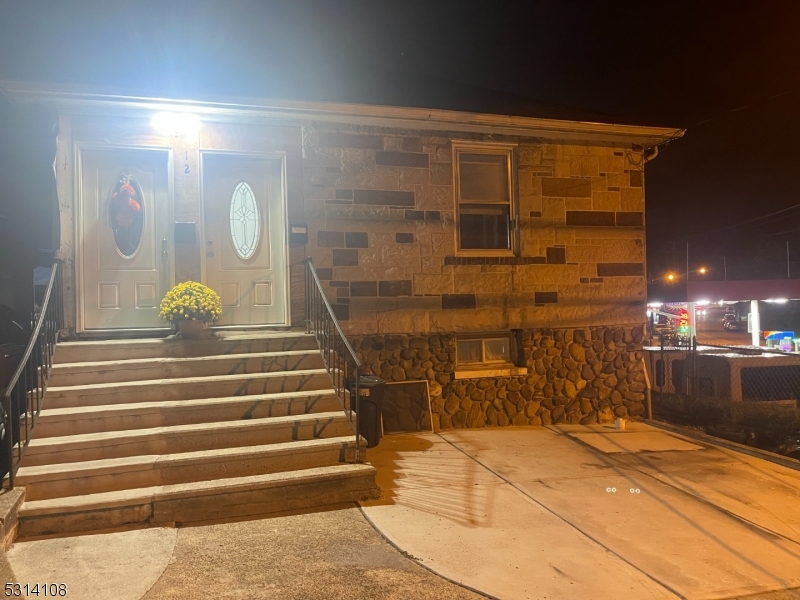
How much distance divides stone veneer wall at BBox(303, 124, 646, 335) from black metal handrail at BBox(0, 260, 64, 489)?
2855 mm

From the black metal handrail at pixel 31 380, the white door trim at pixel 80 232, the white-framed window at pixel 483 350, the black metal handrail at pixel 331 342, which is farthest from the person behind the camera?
the white-framed window at pixel 483 350

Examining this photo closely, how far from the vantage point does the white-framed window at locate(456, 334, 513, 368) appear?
804cm

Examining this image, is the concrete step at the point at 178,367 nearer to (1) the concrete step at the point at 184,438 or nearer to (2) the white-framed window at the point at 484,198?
(1) the concrete step at the point at 184,438

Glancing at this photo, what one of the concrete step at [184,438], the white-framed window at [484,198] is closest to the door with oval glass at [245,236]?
the concrete step at [184,438]

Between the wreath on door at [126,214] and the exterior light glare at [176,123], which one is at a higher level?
the exterior light glare at [176,123]

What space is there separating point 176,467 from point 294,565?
155 centimetres

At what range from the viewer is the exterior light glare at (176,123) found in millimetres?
6773

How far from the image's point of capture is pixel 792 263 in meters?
30.9

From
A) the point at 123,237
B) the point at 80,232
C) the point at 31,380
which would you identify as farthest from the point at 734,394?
the point at 31,380

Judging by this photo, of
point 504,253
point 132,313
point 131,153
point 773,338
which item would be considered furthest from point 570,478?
point 773,338

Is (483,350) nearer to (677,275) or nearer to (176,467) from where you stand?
(176,467)

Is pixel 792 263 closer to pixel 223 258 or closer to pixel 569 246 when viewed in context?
pixel 569 246

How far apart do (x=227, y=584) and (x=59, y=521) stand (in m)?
1.66

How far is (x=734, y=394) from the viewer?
12.0m
